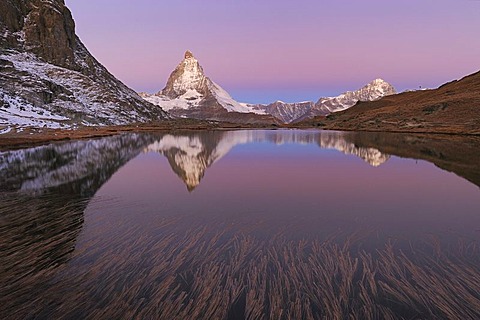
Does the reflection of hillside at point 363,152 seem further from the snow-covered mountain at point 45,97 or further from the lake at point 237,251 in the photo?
the snow-covered mountain at point 45,97

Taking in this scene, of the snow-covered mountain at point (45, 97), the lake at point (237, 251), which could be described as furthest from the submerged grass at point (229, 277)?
the snow-covered mountain at point (45, 97)

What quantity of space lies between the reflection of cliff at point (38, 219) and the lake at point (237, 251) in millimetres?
71

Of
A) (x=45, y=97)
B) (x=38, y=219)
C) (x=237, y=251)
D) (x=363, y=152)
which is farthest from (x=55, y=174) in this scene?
(x=45, y=97)

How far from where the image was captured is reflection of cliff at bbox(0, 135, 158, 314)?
33.4 ft

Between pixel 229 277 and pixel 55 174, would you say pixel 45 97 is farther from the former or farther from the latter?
pixel 229 277

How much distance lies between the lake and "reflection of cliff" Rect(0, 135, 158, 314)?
0.07 meters

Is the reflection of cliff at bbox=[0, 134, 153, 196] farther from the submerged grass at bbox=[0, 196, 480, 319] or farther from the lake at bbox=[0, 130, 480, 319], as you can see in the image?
the submerged grass at bbox=[0, 196, 480, 319]

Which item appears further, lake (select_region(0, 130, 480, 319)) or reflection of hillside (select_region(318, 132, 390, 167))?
reflection of hillside (select_region(318, 132, 390, 167))

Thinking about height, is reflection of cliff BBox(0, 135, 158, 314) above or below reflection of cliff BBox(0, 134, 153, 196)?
above

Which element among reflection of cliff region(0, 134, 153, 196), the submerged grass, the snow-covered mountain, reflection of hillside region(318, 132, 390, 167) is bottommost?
reflection of hillside region(318, 132, 390, 167)

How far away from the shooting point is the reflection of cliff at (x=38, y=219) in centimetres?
1017

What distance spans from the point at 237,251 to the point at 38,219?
10282 millimetres

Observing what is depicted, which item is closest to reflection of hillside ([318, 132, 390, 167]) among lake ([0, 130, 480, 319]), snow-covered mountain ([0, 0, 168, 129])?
lake ([0, 130, 480, 319])

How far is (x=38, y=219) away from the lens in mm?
15648
